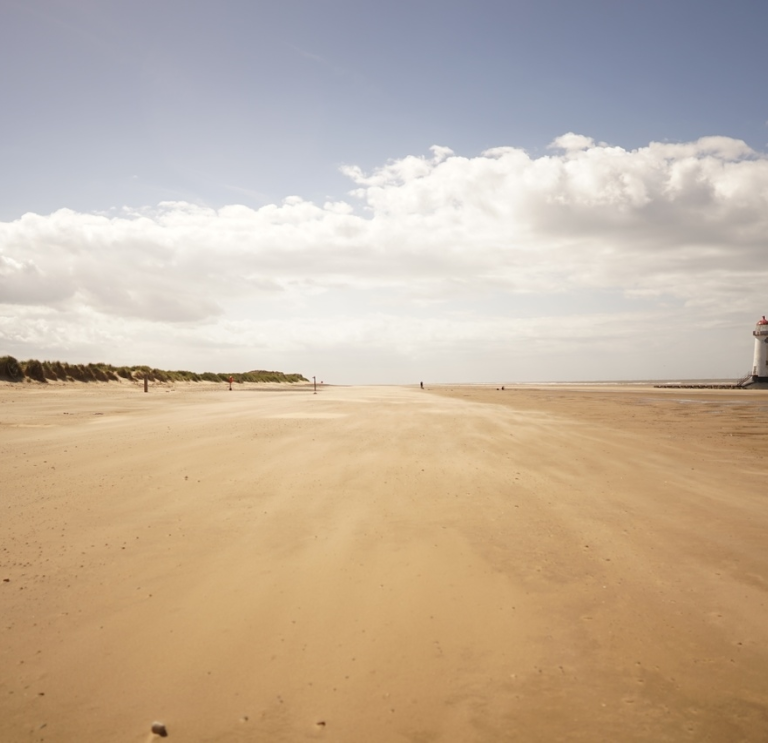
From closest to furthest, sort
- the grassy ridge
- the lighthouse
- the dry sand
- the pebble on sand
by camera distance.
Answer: the pebble on sand < the dry sand < the grassy ridge < the lighthouse

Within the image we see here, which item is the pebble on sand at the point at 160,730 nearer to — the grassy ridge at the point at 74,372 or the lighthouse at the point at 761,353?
the grassy ridge at the point at 74,372

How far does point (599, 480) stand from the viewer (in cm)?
660

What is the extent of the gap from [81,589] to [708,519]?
234 inches

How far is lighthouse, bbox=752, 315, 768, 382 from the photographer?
49.4 meters

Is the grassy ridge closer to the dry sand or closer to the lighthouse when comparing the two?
the dry sand

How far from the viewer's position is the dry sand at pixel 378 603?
Result: 2.37 m

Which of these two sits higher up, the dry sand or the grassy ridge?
the grassy ridge

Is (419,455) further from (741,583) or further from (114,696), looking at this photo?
(114,696)

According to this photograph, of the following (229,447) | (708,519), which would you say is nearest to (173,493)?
(229,447)

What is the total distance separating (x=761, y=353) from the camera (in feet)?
164

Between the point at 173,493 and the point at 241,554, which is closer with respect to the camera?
the point at 241,554

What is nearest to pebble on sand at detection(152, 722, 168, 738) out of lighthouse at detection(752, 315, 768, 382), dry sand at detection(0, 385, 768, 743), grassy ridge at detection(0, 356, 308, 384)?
dry sand at detection(0, 385, 768, 743)

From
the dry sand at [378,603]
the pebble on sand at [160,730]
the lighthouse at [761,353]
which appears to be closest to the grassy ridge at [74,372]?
the dry sand at [378,603]

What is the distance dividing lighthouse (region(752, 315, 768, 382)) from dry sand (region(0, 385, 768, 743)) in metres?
54.9
